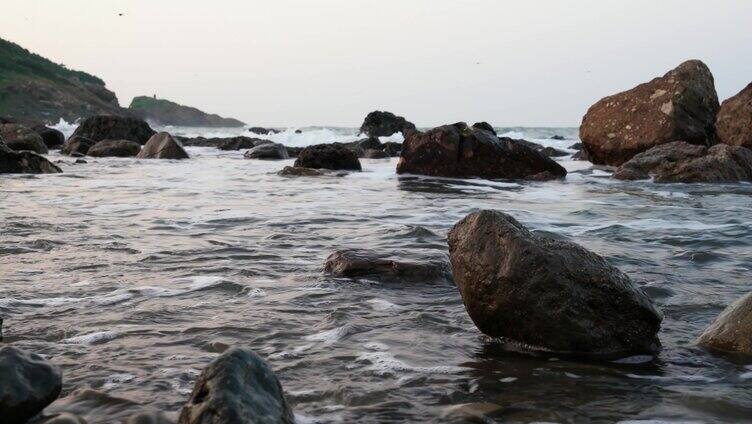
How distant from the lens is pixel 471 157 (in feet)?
46.1

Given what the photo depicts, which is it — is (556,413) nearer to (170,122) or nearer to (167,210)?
(167,210)

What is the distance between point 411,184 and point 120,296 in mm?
8582

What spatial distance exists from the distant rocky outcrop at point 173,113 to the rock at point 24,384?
115468 mm

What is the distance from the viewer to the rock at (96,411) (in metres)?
2.43

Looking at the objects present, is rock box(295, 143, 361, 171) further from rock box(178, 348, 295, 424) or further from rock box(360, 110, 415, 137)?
rock box(360, 110, 415, 137)

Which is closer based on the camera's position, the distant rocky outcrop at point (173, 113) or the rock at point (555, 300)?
the rock at point (555, 300)

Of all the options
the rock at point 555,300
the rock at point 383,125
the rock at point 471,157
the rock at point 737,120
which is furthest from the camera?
the rock at point 383,125

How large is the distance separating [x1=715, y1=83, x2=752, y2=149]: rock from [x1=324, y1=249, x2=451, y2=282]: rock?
1174 centimetres

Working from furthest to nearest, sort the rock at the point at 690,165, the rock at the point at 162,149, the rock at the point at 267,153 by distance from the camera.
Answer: the rock at the point at 267,153 < the rock at the point at 162,149 < the rock at the point at 690,165

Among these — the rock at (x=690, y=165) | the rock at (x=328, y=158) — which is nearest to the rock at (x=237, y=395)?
the rock at (x=690, y=165)

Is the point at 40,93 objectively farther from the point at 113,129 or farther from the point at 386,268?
the point at 386,268

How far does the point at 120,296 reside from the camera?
4211 millimetres

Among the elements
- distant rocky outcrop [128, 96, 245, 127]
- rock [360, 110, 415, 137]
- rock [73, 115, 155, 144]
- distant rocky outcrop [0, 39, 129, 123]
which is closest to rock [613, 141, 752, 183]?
rock [73, 115, 155, 144]

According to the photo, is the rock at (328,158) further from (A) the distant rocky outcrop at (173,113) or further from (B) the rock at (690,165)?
(A) the distant rocky outcrop at (173,113)
